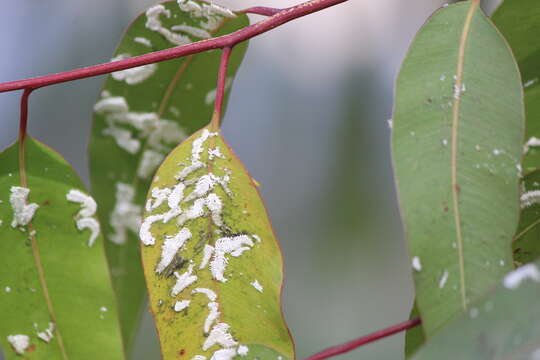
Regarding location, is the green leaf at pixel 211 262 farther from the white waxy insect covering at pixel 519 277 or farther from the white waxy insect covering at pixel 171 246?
the white waxy insect covering at pixel 519 277

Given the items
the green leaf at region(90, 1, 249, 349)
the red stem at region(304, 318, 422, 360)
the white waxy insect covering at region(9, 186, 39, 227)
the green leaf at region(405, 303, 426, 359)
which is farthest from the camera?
the green leaf at region(90, 1, 249, 349)

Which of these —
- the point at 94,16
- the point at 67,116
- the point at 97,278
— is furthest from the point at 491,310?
the point at 94,16

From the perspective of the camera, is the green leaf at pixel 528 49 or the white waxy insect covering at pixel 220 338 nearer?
the white waxy insect covering at pixel 220 338

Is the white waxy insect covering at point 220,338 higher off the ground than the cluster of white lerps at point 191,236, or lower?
lower

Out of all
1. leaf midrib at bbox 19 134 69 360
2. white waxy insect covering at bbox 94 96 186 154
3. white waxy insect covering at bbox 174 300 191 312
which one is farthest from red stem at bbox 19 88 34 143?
white waxy insect covering at bbox 174 300 191 312

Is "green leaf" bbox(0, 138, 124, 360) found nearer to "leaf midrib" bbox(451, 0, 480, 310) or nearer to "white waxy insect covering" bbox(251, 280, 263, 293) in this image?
"white waxy insect covering" bbox(251, 280, 263, 293)

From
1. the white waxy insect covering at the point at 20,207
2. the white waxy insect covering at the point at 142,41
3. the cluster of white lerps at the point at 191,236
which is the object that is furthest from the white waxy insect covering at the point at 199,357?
the white waxy insect covering at the point at 142,41

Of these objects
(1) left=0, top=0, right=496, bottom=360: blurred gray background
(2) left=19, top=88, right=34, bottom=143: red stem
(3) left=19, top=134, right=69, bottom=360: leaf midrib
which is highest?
(2) left=19, top=88, right=34, bottom=143: red stem

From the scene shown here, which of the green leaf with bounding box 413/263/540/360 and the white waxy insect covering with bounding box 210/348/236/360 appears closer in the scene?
the green leaf with bounding box 413/263/540/360
